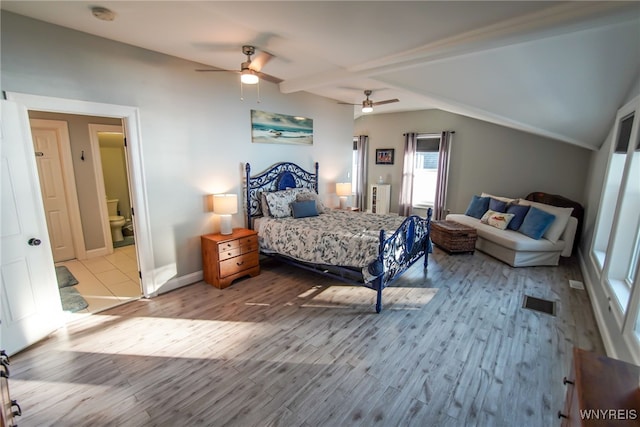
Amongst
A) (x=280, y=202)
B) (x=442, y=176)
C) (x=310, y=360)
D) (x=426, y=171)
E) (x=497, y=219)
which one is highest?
(x=426, y=171)

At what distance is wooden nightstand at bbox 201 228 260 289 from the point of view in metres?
3.67

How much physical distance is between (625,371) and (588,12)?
6.28 ft

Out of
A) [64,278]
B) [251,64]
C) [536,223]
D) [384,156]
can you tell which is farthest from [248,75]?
[384,156]

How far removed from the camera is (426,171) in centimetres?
707

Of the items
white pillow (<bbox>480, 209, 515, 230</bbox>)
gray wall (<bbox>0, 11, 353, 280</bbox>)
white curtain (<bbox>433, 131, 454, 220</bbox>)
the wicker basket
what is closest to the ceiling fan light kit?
gray wall (<bbox>0, 11, 353, 280</bbox>)

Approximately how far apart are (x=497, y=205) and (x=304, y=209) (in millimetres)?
3660

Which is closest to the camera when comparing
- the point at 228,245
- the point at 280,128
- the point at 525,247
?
the point at 228,245

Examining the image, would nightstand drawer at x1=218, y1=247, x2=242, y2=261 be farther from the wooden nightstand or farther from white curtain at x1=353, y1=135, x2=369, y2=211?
white curtain at x1=353, y1=135, x2=369, y2=211

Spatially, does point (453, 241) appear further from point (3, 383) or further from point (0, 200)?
point (0, 200)

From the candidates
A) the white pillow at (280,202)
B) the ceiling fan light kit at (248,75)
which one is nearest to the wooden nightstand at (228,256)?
the white pillow at (280,202)

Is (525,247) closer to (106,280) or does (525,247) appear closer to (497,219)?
(497,219)

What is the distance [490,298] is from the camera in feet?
11.4

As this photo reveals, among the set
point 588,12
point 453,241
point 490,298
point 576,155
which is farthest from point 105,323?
point 576,155

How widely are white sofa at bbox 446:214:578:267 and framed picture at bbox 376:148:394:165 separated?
3207mm
